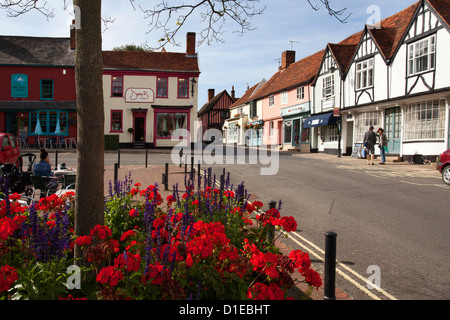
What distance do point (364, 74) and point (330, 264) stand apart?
23.4 meters

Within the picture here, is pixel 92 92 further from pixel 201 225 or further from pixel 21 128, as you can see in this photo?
pixel 21 128

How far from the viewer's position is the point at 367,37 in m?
23.3

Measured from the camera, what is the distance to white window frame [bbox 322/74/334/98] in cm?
2728

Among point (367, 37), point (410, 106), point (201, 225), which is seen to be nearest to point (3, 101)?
point (367, 37)

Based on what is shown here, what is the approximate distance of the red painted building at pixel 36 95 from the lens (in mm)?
29766

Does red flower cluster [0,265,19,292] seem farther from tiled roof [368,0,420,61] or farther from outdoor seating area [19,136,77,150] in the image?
outdoor seating area [19,136,77,150]

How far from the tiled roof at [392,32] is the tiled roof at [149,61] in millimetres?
15104

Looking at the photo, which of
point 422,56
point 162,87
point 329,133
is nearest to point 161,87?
point 162,87

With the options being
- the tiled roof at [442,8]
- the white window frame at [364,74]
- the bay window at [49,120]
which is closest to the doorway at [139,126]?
the bay window at [49,120]

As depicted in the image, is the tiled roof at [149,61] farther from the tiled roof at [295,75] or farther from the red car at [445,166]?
the red car at [445,166]

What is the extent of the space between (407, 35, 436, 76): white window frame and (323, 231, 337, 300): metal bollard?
1807 cm

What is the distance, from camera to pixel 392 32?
2252 centimetres

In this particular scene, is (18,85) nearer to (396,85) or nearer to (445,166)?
(396,85)
